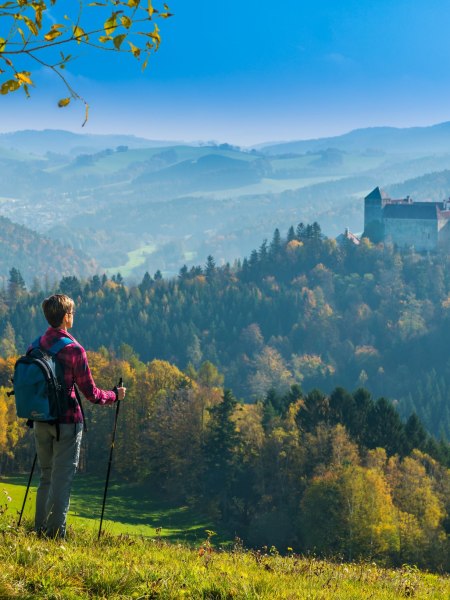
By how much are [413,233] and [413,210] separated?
623 cm

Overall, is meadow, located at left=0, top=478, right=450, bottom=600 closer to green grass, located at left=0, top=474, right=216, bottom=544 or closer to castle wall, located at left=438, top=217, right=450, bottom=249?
green grass, located at left=0, top=474, right=216, bottom=544

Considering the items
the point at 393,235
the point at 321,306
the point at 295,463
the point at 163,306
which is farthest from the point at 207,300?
the point at 295,463

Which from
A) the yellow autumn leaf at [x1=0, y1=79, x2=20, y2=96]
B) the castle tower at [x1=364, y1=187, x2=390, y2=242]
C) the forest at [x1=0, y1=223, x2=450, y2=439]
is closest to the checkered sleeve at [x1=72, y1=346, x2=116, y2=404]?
the yellow autumn leaf at [x1=0, y1=79, x2=20, y2=96]

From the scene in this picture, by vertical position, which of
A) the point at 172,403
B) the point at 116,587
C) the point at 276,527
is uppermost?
the point at 116,587

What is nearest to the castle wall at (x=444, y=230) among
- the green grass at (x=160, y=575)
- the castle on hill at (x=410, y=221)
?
the castle on hill at (x=410, y=221)

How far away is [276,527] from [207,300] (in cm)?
12761

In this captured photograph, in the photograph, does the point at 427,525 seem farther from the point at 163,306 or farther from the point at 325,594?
the point at 163,306

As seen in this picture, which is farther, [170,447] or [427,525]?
[170,447]

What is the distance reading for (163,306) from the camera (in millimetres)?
172625

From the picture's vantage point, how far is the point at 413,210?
154125mm

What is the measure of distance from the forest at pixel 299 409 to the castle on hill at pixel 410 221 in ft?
11.0

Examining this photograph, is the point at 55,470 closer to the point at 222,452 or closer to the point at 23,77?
the point at 23,77

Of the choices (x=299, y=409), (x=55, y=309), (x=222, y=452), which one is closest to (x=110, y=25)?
(x=55, y=309)

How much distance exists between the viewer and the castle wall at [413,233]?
156500mm
